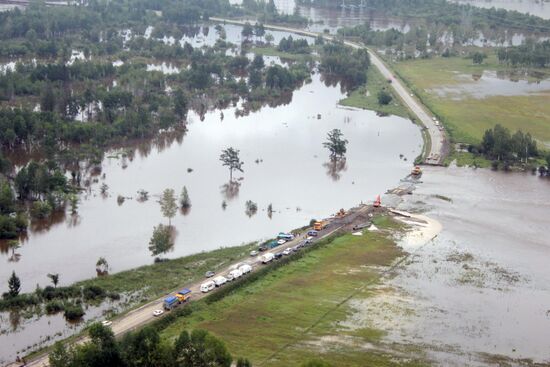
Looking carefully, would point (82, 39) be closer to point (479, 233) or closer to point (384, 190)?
point (384, 190)

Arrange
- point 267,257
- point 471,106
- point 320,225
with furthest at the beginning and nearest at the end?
point 471,106 < point 320,225 < point 267,257

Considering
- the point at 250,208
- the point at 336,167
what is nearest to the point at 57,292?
the point at 250,208

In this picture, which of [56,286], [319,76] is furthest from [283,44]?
[56,286]

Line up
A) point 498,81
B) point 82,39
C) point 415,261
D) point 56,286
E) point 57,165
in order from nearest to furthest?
point 56,286, point 415,261, point 57,165, point 498,81, point 82,39

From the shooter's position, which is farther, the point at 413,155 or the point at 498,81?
the point at 498,81

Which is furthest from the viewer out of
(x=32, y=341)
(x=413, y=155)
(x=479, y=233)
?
(x=413, y=155)

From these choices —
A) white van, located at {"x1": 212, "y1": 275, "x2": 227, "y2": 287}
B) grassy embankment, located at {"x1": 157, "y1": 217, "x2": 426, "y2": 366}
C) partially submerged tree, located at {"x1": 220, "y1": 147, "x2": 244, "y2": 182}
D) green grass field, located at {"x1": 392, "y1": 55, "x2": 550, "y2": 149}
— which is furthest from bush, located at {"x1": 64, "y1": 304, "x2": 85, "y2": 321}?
green grass field, located at {"x1": 392, "y1": 55, "x2": 550, "y2": 149}

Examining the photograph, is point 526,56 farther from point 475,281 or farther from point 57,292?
point 57,292
